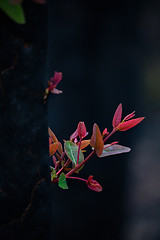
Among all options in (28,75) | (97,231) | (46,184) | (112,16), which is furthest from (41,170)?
(97,231)

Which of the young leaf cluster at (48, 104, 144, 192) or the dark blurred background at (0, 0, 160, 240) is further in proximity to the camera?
the dark blurred background at (0, 0, 160, 240)

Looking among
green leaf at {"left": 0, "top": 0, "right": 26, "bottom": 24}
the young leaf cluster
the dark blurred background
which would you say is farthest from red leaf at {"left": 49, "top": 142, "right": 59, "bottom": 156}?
the dark blurred background

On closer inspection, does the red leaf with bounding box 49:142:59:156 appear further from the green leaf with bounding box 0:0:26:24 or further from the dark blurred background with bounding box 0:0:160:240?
the dark blurred background with bounding box 0:0:160:240

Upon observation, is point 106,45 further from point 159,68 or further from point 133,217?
point 133,217

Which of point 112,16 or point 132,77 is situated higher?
point 112,16

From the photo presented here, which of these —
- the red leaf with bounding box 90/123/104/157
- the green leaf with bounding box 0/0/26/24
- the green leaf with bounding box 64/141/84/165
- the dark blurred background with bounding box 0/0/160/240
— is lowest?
the dark blurred background with bounding box 0/0/160/240

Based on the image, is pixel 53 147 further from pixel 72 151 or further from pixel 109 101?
pixel 109 101

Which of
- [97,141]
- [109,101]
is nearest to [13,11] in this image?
[97,141]

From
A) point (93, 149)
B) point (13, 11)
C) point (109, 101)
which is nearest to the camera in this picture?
point (13, 11)
